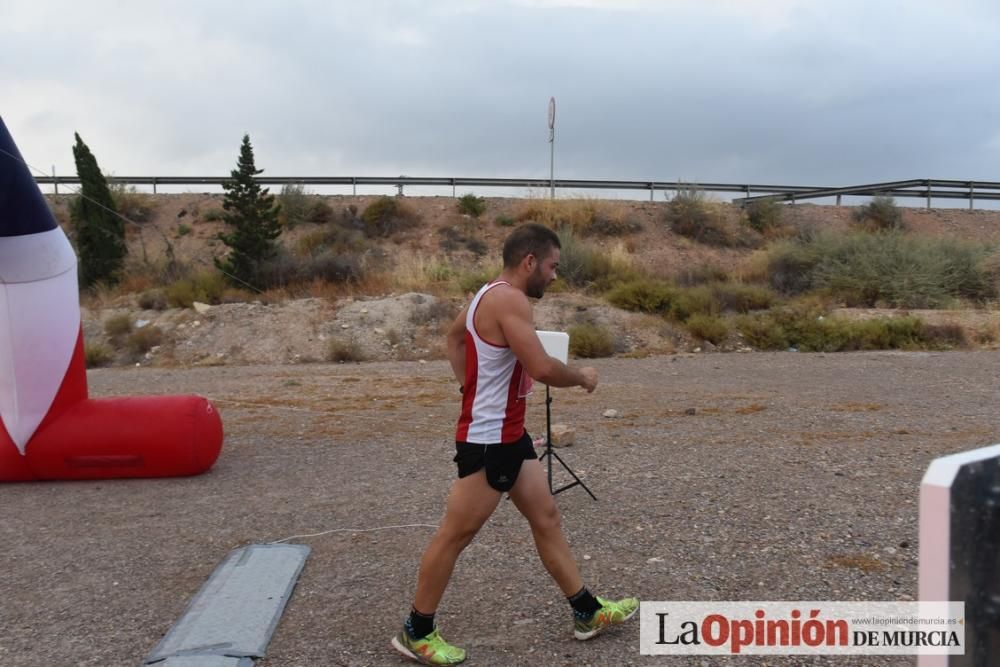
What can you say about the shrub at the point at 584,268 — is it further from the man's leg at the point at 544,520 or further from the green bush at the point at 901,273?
the man's leg at the point at 544,520

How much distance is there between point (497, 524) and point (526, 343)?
2.47 meters

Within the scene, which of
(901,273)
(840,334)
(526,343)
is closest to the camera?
(526,343)

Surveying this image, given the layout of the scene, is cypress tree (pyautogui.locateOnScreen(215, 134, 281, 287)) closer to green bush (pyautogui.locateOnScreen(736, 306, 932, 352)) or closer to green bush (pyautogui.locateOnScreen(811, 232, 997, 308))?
green bush (pyautogui.locateOnScreen(736, 306, 932, 352))

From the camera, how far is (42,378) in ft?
21.5

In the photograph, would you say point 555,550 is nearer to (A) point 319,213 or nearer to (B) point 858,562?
(B) point 858,562

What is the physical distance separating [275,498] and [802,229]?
2670 cm

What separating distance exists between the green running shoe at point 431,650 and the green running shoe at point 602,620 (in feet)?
1.71

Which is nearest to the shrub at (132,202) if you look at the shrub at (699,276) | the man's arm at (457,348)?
the shrub at (699,276)

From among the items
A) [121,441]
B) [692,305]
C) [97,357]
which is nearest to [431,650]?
[121,441]

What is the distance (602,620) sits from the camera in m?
3.61

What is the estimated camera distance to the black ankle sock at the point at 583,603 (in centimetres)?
355

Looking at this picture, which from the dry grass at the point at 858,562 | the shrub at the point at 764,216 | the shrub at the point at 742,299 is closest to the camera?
the dry grass at the point at 858,562

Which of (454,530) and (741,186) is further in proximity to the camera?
(741,186)

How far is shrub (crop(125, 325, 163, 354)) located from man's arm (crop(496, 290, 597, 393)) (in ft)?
53.8
